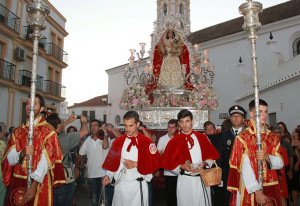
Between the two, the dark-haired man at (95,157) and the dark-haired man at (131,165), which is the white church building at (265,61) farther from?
the dark-haired man at (131,165)

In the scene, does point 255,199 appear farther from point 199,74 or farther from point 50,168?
point 199,74

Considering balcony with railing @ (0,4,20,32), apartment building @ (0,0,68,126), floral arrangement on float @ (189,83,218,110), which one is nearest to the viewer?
floral arrangement on float @ (189,83,218,110)

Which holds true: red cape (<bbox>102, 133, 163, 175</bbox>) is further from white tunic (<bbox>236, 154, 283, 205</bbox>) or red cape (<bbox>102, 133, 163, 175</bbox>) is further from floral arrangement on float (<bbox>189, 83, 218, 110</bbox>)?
floral arrangement on float (<bbox>189, 83, 218, 110</bbox>)

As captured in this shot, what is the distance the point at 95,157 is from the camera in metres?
5.07

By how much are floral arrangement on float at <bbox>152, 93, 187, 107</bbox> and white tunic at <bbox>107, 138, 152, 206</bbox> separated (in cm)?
481

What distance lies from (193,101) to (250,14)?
15.8 feet

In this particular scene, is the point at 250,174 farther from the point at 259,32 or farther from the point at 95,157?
the point at 259,32

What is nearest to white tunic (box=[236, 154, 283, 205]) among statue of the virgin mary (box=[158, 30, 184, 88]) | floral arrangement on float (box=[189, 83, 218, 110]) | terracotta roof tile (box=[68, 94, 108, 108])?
floral arrangement on float (box=[189, 83, 218, 110])

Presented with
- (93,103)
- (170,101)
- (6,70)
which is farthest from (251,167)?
(93,103)

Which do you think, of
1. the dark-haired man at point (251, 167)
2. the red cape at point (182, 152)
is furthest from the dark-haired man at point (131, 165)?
the dark-haired man at point (251, 167)

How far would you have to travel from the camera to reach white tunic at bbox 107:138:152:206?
3.24 metres

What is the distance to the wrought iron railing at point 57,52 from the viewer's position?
1941 cm

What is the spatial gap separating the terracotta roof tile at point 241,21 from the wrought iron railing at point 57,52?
1150 cm

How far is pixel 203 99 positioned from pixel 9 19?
1237cm
